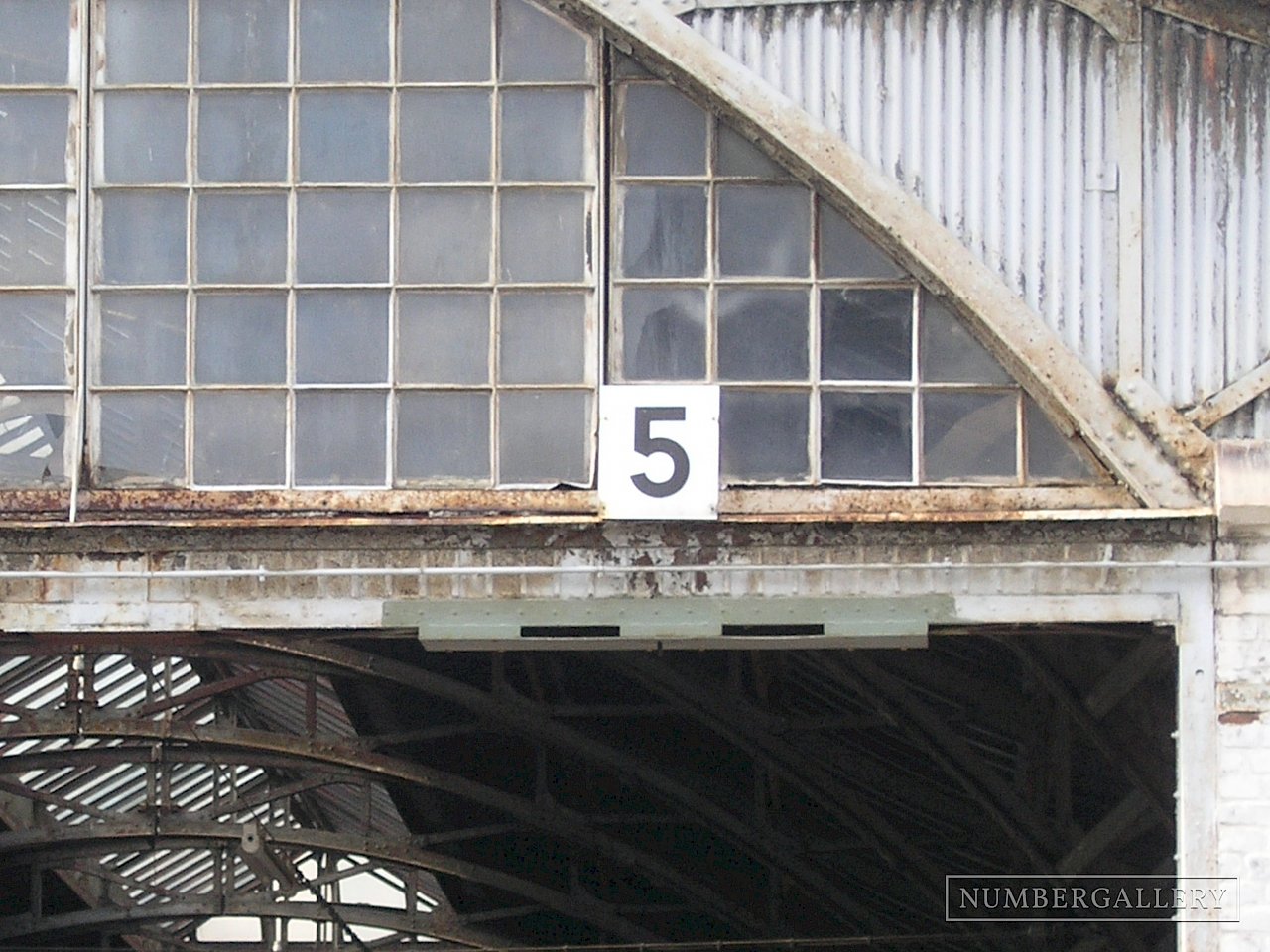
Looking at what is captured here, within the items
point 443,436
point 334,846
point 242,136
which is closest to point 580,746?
point 334,846

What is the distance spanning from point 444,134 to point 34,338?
2.24 meters

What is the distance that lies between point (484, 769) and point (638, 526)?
11450 mm

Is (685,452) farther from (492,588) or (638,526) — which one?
(492,588)

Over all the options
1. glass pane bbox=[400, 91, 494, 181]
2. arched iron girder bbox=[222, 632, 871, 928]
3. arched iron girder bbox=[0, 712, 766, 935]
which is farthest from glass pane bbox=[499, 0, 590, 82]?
arched iron girder bbox=[0, 712, 766, 935]

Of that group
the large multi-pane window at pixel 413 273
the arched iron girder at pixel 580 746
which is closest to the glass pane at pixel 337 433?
the large multi-pane window at pixel 413 273

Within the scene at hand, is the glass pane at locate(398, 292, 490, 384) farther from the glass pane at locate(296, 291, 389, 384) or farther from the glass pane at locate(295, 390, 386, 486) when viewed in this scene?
the glass pane at locate(295, 390, 386, 486)

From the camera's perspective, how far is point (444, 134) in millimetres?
11633

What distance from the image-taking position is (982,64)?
37.6ft

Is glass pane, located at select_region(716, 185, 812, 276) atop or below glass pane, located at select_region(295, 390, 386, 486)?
atop

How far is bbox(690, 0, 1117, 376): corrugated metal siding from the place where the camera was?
37.2ft

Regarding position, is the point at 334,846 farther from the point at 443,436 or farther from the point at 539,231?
the point at 539,231

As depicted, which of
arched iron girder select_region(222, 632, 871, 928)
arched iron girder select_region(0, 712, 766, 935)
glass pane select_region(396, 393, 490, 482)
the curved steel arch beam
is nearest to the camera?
the curved steel arch beam

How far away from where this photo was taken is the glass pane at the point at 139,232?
38.2ft

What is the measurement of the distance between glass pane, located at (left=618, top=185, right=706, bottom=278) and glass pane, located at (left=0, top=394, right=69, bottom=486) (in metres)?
2.85
